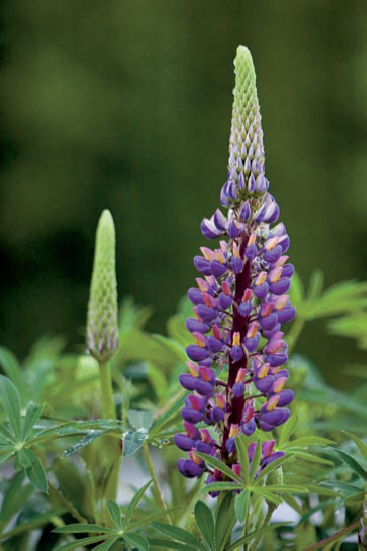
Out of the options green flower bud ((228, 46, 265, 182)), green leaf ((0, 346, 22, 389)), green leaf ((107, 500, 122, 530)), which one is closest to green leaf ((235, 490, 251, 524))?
green leaf ((107, 500, 122, 530))

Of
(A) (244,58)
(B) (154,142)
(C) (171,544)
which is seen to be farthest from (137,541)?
(B) (154,142)

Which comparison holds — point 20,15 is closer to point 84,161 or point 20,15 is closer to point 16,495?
point 84,161

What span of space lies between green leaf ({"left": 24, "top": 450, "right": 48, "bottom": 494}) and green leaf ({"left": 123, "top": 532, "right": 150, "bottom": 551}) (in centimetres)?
7

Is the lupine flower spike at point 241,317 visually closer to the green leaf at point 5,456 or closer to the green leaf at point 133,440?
the green leaf at point 133,440

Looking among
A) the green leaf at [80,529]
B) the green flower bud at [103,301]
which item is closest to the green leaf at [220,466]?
the green leaf at [80,529]

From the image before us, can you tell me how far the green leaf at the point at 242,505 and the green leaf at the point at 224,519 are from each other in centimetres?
3

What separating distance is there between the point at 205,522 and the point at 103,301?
27cm

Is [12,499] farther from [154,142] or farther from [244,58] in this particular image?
[154,142]

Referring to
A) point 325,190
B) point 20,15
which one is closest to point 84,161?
point 20,15

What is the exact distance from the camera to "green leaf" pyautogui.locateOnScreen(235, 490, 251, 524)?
493 millimetres

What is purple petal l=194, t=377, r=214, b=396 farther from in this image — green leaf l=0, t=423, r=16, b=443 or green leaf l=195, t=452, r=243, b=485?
green leaf l=0, t=423, r=16, b=443

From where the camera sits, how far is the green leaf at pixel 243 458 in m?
0.52

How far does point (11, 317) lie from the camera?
376 centimetres

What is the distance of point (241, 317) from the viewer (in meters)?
0.56
